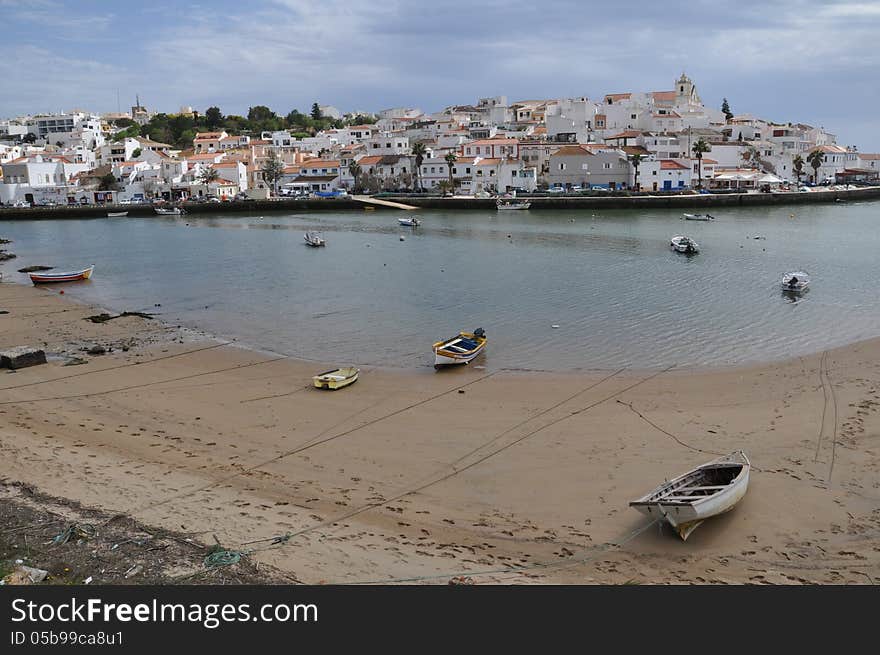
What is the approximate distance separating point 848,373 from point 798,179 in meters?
84.2

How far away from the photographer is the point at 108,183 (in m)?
91.2

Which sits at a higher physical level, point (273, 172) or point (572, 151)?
point (572, 151)

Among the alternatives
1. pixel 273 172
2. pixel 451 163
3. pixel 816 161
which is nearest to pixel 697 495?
pixel 451 163

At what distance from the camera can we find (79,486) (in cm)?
927

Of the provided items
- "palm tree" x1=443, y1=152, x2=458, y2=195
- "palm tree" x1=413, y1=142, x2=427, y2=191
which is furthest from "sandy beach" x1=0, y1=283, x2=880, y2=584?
"palm tree" x1=413, y1=142, x2=427, y2=191

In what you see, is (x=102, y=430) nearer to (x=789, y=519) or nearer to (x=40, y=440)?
(x=40, y=440)

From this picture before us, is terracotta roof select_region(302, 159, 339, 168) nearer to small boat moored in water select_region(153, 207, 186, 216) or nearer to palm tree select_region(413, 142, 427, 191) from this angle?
palm tree select_region(413, 142, 427, 191)

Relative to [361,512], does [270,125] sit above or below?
above

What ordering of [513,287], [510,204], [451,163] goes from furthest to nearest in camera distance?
[451,163] < [510,204] < [513,287]

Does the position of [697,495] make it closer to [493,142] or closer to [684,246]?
[684,246]

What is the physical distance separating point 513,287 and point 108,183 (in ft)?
261

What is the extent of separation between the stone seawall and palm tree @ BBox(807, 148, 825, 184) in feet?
24.6

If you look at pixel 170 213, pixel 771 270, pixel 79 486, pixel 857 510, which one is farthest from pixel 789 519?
pixel 170 213

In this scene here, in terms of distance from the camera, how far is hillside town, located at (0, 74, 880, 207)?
7969cm
